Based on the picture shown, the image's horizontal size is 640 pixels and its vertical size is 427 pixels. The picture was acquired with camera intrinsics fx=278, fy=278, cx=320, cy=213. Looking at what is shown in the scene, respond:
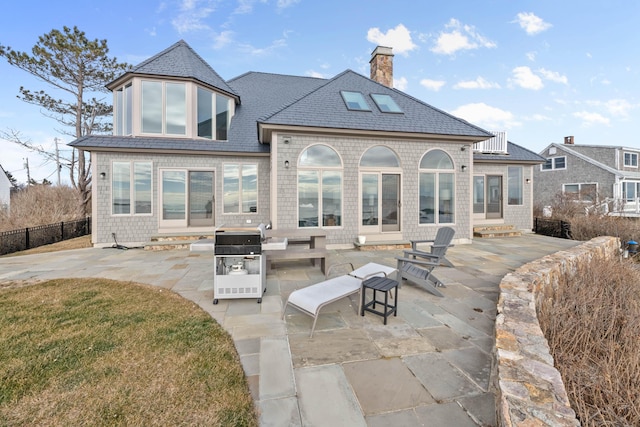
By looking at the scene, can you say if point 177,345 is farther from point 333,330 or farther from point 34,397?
point 333,330

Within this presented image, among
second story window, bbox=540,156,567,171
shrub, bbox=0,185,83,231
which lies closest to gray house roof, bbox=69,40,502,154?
shrub, bbox=0,185,83,231

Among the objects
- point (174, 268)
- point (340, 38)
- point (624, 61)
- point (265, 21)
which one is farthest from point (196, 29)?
point (624, 61)

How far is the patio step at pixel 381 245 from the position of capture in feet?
28.6

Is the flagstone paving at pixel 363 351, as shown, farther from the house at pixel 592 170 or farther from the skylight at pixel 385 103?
A: the house at pixel 592 170

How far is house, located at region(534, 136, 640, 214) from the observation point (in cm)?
2177

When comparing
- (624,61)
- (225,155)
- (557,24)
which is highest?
(557,24)

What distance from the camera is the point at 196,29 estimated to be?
500 inches

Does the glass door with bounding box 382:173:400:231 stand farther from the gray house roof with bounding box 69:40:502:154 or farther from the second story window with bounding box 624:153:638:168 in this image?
the second story window with bounding box 624:153:638:168

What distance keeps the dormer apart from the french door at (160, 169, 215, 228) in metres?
1.60

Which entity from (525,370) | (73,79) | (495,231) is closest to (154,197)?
(525,370)

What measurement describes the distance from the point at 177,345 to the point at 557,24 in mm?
17304

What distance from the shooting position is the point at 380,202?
932cm

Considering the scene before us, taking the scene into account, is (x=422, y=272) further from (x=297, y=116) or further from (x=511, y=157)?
(x=511, y=157)

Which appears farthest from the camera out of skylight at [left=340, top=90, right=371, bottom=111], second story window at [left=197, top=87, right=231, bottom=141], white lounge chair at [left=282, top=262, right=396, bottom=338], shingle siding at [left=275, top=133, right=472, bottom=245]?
second story window at [left=197, top=87, right=231, bottom=141]
